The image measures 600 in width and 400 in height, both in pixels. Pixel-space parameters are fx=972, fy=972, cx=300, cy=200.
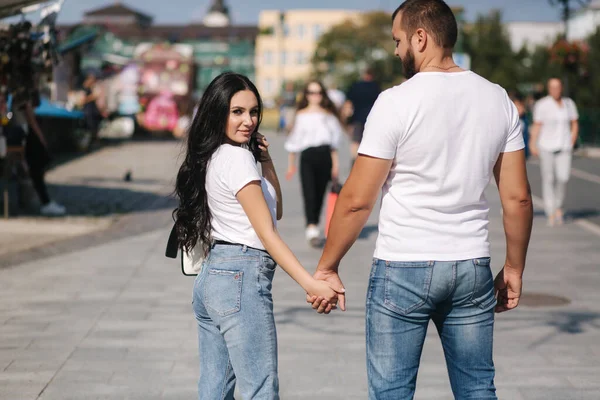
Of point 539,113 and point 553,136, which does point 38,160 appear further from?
point 553,136

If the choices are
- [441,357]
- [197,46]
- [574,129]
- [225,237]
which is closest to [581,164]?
[574,129]

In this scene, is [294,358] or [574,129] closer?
[294,358]

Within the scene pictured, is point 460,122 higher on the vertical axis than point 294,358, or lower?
higher

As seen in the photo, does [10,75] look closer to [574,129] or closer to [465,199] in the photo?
[574,129]

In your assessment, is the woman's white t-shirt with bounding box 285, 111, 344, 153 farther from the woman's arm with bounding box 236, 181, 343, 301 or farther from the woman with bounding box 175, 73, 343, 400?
the woman's arm with bounding box 236, 181, 343, 301

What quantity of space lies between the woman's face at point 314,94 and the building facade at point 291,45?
120987 millimetres

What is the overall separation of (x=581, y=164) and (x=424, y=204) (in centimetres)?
2448

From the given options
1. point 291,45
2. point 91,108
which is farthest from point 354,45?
point 91,108

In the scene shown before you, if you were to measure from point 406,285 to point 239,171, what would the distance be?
693 mm

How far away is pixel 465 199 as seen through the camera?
3068 mm

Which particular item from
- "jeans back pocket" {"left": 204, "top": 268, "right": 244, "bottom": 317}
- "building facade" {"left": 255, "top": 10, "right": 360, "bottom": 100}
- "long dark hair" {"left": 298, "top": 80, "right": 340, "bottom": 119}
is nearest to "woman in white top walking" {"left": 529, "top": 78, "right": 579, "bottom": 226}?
"long dark hair" {"left": 298, "top": 80, "right": 340, "bottom": 119}

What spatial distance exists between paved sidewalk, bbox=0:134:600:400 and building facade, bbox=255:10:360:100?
123 metres

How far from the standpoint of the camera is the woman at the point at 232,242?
10.7 feet

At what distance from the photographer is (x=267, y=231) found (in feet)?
10.6
